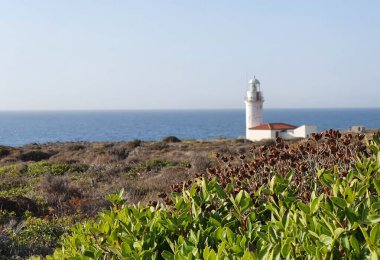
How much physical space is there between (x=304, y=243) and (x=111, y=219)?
3.79 ft

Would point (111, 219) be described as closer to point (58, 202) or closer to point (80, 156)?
point (58, 202)

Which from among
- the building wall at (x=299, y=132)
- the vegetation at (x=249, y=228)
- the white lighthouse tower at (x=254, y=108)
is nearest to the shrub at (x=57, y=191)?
the vegetation at (x=249, y=228)

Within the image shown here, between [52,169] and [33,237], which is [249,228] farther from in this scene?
[52,169]

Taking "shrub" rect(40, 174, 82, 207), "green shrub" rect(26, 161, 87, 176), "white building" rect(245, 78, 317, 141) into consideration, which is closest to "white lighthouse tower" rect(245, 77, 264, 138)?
"white building" rect(245, 78, 317, 141)

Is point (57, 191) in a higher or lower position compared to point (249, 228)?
lower

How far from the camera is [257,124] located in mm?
52500

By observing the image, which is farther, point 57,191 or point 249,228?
point 57,191

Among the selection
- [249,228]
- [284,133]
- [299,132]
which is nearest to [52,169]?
[249,228]

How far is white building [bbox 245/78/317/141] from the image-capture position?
1847 inches

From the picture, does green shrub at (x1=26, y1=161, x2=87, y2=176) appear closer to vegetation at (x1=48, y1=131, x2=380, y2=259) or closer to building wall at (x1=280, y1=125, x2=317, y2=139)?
vegetation at (x1=48, y1=131, x2=380, y2=259)

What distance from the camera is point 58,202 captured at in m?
9.59

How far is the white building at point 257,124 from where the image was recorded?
46922mm

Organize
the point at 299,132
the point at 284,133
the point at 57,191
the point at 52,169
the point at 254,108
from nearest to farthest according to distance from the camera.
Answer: the point at 57,191 → the point at 52,169 → the point at 299,132 → the point at 284,133 → the point at 254,108

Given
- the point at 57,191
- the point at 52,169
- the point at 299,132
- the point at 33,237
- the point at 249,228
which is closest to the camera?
the point at 249,228
